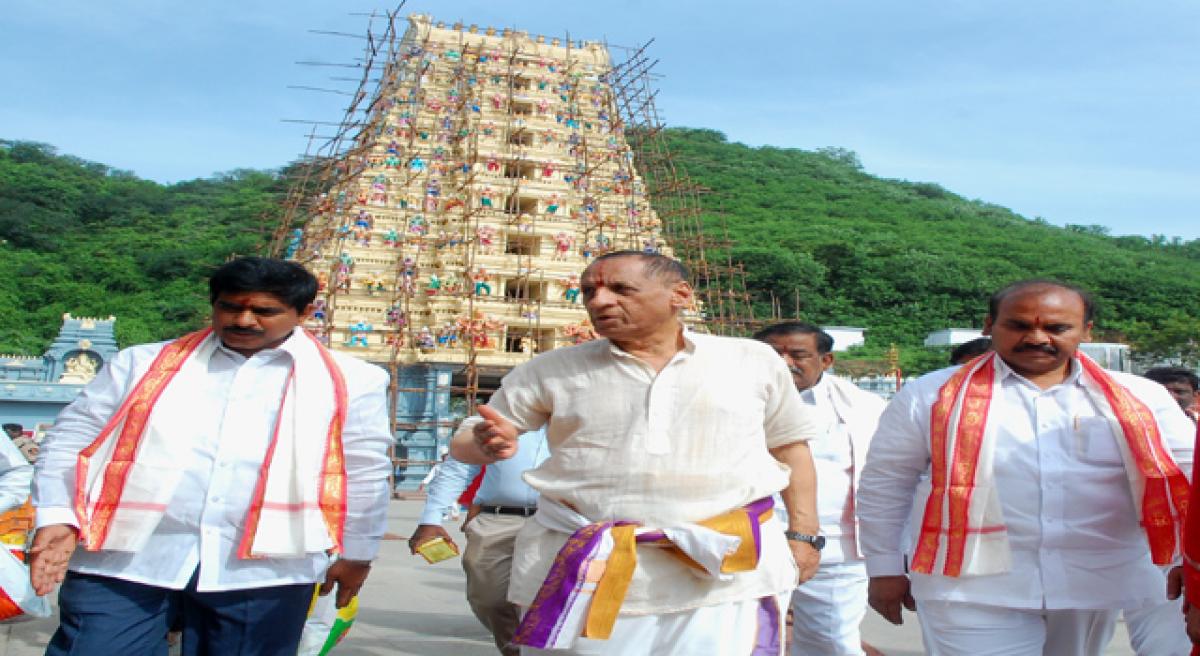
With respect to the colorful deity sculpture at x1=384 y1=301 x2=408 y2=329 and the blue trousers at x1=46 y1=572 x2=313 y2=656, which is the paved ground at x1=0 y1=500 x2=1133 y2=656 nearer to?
the blue trousers at x1=46 y1=572 x2=313 y2=656

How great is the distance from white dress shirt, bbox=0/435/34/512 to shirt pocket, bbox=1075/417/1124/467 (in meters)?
3.06

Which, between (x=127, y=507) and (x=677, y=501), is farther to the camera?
(x=127, y=507)

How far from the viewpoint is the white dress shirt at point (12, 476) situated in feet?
10.6

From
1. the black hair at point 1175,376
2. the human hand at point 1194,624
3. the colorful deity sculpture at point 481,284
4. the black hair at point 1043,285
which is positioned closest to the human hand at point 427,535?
the black hair at point 1043,285

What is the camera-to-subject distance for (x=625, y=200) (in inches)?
985

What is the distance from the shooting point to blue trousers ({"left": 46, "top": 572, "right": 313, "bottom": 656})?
2.75 m

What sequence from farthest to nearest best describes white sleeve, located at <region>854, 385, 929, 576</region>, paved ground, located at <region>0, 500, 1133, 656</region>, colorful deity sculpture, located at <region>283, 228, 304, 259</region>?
colorful deity sculpture, located at <region>283, 228, 304, 259</region> → paved ground, located at <region>0, 500, 1133, 656</region> → white sleeve, located at <region>854, 385, 929, 576</region>

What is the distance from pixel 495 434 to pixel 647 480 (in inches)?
14.8

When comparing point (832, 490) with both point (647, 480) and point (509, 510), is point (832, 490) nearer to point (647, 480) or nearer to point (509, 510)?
point (509, 510)

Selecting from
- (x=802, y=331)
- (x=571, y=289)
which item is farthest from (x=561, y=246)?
(x=802, y=331)

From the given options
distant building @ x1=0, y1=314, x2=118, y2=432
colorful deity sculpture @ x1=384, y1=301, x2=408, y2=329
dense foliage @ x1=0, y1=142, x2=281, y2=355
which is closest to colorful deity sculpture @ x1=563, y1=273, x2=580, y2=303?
colorful deity sculpture @ x1=384, y1=301, x2=408, y2=329

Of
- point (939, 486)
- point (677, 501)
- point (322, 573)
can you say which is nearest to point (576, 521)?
point (677, 501)

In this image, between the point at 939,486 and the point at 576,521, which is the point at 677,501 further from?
the point at 939,486

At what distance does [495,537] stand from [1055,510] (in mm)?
2255
